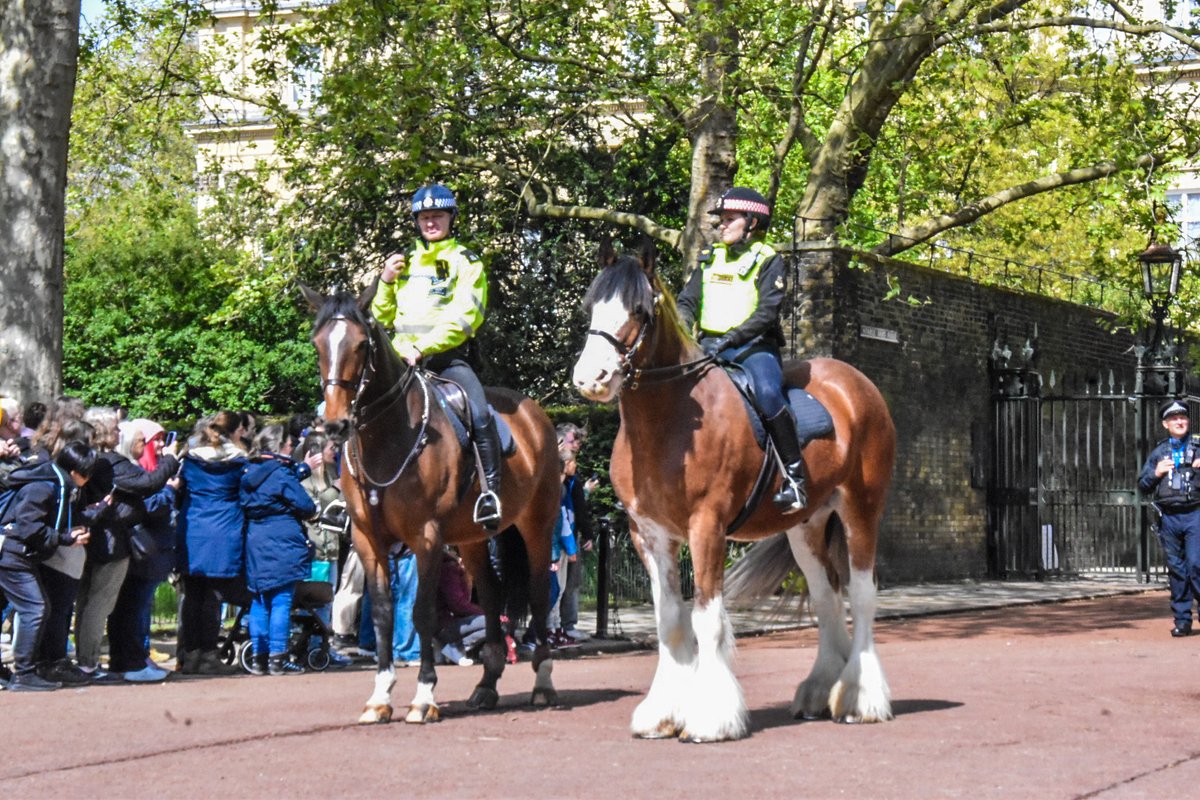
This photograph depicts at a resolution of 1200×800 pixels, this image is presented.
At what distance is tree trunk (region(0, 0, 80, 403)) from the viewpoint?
14836 millimetres

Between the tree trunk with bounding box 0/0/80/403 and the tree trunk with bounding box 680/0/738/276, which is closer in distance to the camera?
the tree trunk with bounding box 0/0/80/403

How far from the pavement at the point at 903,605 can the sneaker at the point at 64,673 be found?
1.43 meters

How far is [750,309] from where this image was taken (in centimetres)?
958

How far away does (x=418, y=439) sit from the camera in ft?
33.4

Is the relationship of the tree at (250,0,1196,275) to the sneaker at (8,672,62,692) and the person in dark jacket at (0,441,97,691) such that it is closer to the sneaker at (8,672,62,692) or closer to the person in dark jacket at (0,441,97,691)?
the person in dark jacket at (0,441,97,691)

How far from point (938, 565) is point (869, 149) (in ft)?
21.5

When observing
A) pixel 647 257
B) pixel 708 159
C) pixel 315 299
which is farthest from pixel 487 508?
pixel 708 159

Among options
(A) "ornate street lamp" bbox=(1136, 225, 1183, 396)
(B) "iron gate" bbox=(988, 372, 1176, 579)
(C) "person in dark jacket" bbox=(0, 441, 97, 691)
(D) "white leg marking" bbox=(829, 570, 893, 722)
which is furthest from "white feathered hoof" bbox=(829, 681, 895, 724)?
(B) "iron gate" bbox=(988, 372, 1176, 579)

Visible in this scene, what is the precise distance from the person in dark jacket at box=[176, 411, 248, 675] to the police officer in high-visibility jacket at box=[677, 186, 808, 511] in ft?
16.7

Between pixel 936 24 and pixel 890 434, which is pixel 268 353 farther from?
pixel 890 434

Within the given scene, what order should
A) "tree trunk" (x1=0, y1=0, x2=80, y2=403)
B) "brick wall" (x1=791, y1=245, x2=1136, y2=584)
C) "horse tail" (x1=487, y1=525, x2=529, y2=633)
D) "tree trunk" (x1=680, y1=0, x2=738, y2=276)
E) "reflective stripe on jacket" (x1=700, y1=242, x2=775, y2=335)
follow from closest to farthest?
"reflective stripe on jacket" (x1=700, y1=242, x2=775, y2=335), "horse tail" (x1=487, y1=525, x2=529, y2=633), "tree trunk" (x1=0, y1=0, x2=80, y2=403), "tree trunk" (x1=680, y1=0, x2=738, y2=276), "brick wall" (x1=791, y1=245, x2=1136, y2=584)

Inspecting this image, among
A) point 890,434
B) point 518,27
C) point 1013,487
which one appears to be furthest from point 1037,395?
point 890,434

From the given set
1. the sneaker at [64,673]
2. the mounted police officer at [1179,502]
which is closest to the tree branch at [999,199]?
the mounted police officer at [1179,502]

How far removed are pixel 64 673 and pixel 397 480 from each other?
365 cm
